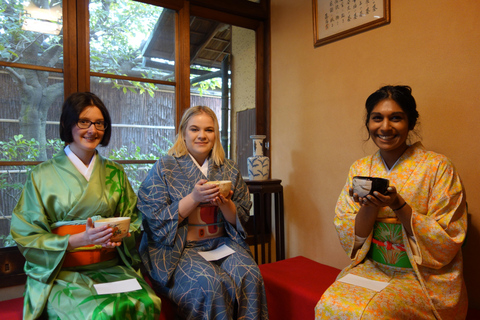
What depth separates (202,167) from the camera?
2.11 metres

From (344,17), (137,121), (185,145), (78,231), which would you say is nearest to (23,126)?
(137,121)

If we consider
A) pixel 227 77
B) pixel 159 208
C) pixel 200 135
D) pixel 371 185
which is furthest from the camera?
pixel 227 77

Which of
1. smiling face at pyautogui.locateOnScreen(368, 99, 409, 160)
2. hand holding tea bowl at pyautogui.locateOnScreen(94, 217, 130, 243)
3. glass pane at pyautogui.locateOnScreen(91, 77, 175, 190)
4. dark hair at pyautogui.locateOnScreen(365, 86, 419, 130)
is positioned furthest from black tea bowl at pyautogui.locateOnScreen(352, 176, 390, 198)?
glass pane at pyautogui.locateOnScreen(91, 77, 175, 190)

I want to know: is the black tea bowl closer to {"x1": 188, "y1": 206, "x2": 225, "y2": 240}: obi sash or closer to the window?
Result: {"x1": 188, "y1": 206, "x2": 225, "y2": 240}: obi sash

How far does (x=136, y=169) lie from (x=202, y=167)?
0.69 metres

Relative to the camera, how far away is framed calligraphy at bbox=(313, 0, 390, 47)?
2.23 m

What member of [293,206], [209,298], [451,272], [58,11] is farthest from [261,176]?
[58,11]

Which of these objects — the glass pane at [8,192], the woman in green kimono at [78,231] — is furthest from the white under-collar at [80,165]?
the glass pane at [8,192]

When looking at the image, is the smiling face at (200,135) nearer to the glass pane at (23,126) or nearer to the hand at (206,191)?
the hand at (206,191)

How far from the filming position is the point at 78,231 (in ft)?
5.52

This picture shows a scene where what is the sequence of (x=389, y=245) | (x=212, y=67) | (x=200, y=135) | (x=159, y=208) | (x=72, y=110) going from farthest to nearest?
1. (x=212, y=67)
2. (x=200, y=135)
3. (x=159, y=208)
4. (x=72, y=110)
5. (x=389, y=245)

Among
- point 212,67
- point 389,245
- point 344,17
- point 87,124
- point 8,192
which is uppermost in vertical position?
point 344,17

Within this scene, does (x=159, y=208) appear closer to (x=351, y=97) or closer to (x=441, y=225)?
(x=441, y=225)

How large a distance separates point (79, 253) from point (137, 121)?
3.76ft
